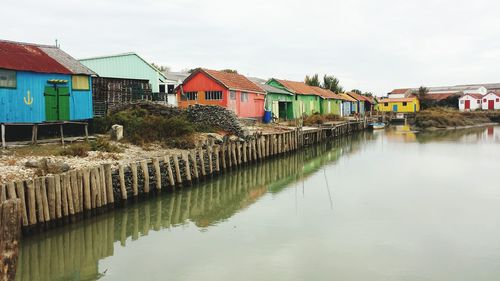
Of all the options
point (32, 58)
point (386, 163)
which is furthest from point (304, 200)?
point (32, 58)

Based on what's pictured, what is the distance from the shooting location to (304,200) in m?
18.8

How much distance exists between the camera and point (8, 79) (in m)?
19.3

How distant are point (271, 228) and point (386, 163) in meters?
17.6

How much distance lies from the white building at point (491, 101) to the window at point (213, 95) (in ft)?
231

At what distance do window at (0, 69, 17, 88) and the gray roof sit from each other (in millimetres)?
3265

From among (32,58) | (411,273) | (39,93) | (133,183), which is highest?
(32,58)

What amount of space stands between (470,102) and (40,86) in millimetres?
84934

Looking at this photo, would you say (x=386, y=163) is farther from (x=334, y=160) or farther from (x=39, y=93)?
(x=39, y=93)

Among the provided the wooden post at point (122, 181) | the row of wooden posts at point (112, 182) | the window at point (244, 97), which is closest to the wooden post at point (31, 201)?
the row of wooden posts at point (112, 182)

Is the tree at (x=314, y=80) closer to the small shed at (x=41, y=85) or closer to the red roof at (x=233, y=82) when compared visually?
the red roof at (x=233, y=82)

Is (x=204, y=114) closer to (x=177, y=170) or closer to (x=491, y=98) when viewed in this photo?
(x=177, y=170)

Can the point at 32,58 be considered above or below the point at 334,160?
above

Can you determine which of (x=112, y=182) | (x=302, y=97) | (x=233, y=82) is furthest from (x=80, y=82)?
(x=302, y=97)

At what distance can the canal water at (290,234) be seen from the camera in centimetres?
1095
